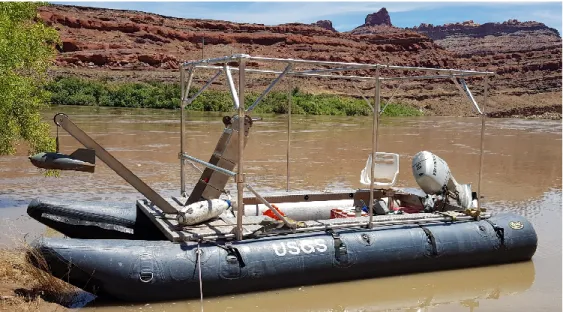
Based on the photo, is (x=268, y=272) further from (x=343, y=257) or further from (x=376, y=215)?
(x=376, y=215)

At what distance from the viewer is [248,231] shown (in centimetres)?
670

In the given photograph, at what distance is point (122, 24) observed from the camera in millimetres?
75062

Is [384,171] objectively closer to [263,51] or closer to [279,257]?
[279,257]

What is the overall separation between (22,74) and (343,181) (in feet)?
24.8

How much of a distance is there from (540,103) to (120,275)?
5926 centimetres

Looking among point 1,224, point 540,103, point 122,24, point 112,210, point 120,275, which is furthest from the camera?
point 122,24

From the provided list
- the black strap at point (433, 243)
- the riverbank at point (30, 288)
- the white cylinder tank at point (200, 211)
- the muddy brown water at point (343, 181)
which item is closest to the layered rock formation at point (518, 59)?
the muddy brown water at point (343, 181)

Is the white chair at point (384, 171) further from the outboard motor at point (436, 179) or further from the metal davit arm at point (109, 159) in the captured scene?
→ the metal davit arm at point (109, 159)

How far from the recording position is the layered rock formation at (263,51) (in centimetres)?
6000

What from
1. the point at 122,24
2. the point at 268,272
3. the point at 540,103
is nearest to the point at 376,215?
the point at 268,272

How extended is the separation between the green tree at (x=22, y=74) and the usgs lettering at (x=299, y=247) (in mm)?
4689

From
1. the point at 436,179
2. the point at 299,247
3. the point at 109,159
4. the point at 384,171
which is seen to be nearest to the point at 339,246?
the point at 299,247

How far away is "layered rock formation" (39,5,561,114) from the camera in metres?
60.0

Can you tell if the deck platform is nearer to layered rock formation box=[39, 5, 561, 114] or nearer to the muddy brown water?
the muddy brown water
